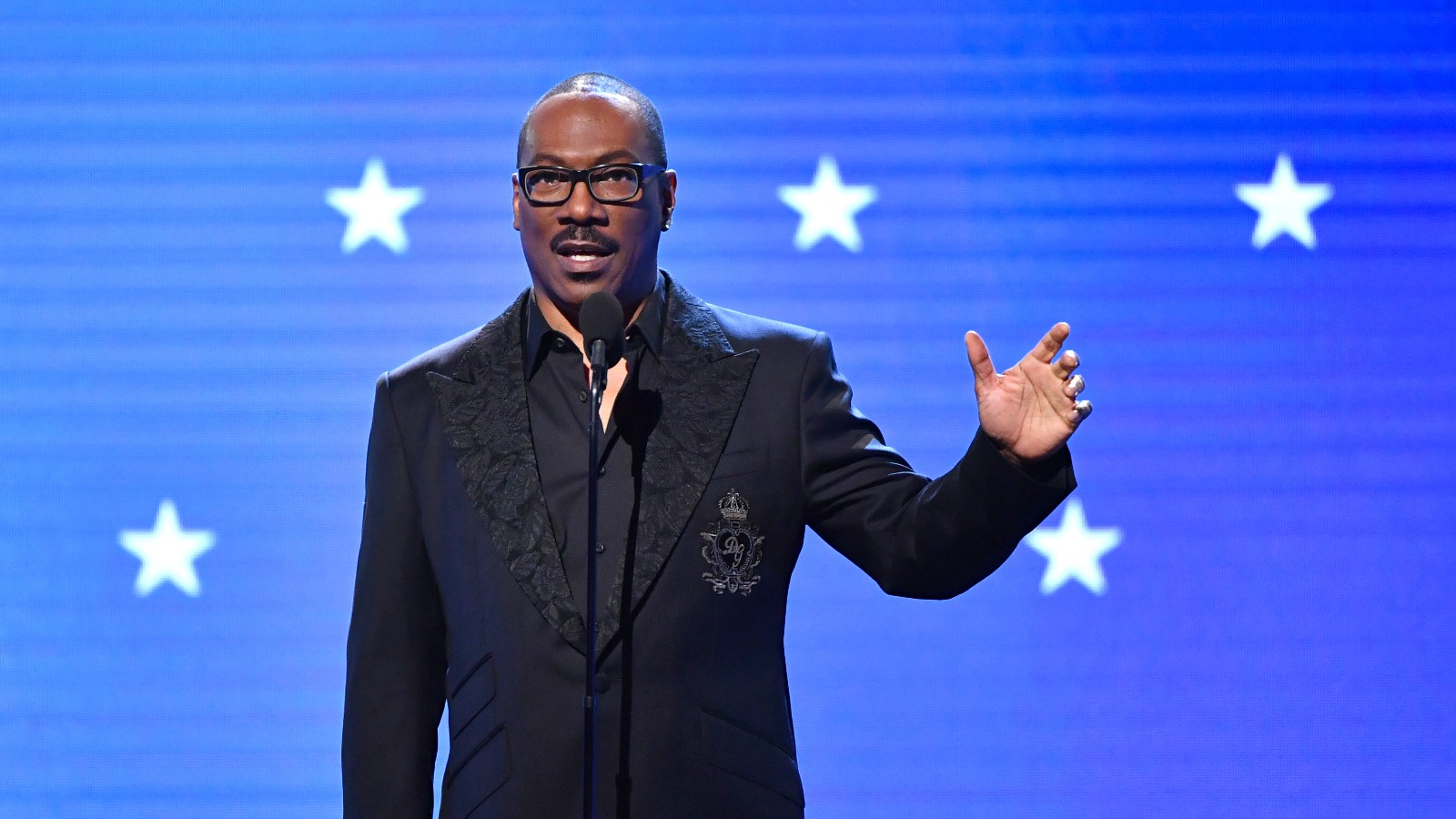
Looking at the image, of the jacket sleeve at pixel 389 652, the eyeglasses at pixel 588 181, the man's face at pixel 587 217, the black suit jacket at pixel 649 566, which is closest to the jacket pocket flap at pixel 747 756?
the black suit jacket at pixel 649 566

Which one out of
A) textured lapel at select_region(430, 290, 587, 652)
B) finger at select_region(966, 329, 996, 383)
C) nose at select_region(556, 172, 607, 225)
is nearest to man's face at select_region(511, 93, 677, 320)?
nose at select_region(556, 172, 607, 225)

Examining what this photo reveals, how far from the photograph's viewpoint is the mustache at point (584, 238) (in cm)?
185

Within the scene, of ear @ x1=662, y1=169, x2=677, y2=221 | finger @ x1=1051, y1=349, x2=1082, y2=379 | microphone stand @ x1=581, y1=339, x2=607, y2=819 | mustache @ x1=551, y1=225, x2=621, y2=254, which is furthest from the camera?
ear @ x1=662, y1=169, x2=677, y2=221

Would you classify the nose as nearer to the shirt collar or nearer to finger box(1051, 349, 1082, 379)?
the shirt collar

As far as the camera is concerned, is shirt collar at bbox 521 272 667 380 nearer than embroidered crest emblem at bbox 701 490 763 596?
No

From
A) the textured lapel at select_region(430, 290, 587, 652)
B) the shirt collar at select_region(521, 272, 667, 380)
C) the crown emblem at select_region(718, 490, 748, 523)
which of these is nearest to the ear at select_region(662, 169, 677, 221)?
the shirt collar at select_region(521, 272, 667, 380)

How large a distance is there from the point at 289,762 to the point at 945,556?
5.05 ft

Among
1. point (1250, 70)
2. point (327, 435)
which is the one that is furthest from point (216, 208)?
point (1250, 70)

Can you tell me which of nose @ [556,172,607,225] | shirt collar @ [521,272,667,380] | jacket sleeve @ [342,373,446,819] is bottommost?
jacket sleeve @ [342,373,446,819]

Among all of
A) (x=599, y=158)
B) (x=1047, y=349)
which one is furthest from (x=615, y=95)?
(x=1047, y=349)

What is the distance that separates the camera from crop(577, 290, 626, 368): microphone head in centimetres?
156

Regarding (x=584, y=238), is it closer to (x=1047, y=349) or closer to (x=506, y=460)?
(x=506, y=460)

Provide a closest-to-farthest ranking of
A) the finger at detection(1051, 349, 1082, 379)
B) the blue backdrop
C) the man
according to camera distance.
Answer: the finger at detection(1051, 349, 1082, 379) → the man → the blue backdrop

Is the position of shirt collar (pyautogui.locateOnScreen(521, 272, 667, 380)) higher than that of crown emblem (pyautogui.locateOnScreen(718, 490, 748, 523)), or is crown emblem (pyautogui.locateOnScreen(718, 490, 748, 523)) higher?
shirt collar (pyautogui.locateOnScreen(521, 272, 667, 380))
